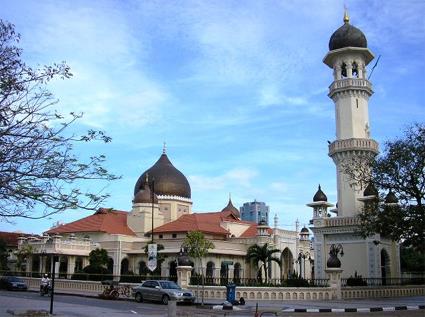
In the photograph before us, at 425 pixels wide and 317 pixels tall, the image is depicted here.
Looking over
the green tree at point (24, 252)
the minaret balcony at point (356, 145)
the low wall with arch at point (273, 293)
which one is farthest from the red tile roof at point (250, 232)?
the low wall with arch at point (273, 293)

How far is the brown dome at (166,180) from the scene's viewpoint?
209ft

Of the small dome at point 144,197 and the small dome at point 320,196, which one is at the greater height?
the small dome at point 144,197

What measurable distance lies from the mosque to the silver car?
25.8 feet

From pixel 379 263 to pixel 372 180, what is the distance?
44.1ft

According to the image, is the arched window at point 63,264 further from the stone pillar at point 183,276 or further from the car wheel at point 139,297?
the car wheel at point 139,297

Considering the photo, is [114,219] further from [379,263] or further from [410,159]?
[410,159]

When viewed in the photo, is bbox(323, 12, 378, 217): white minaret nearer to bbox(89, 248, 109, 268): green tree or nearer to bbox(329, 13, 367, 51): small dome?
bbox(329, 13, 367, 51): small dome

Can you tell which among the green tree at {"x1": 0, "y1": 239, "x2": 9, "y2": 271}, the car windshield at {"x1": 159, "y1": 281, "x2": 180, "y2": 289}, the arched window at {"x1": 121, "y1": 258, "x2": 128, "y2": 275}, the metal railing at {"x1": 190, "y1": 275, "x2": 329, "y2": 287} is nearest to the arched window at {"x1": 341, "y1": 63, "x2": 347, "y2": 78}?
the metal railing at {"x1": 190, "y1": 275, "x2": 329, "y2": 287}

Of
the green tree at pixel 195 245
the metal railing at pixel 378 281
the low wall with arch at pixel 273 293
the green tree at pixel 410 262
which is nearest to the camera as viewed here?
the low wall with arch at pixel 273 293

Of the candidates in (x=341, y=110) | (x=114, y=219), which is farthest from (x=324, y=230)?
(x=114, y=219)

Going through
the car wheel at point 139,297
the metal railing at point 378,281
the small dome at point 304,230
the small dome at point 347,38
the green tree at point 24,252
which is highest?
the small dome at point 347,38

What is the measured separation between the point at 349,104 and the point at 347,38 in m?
5.66

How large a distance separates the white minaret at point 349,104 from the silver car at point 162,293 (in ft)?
63.5

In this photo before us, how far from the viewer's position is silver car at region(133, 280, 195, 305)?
88.0ft
